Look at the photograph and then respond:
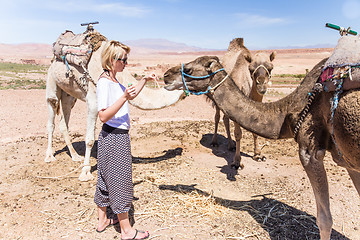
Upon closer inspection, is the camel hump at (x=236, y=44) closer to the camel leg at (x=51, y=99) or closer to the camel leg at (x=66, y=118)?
the camel leg at (x=66, y=118)

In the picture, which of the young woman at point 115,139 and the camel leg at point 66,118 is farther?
the camel leg at point 66,118

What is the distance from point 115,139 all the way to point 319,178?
2.56 metres

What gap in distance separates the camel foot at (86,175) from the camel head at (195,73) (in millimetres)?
2960

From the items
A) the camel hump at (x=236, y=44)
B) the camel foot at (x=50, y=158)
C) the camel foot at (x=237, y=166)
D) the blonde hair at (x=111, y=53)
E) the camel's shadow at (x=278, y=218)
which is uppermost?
the camel hump at (x=236, y=44)

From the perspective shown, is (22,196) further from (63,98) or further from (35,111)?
(35,111)

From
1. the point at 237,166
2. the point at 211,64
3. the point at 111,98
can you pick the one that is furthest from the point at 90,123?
the point at 237,166

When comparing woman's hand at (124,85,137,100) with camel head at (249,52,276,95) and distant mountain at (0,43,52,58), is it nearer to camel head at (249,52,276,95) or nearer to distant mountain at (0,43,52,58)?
camel head at (249,52,276,95)

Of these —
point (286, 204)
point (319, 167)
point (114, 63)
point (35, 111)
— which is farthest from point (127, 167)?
point (35, 111)

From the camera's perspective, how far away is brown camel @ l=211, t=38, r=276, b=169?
5.49 metres

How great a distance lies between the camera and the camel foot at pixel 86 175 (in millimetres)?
5554

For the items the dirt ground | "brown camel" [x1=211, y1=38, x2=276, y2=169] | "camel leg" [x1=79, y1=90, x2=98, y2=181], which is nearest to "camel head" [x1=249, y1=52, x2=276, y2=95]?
"brown camel" [x1=211, y1=38, x2=276, y2=169]

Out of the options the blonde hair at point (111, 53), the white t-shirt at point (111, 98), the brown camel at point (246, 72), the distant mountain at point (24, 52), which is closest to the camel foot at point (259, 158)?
the brown camel at point (246, 72)

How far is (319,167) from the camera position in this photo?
3158 mm

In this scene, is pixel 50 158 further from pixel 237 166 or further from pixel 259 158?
pixel 259 158
